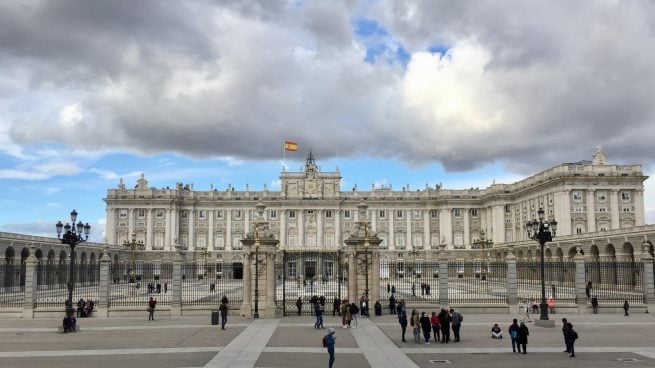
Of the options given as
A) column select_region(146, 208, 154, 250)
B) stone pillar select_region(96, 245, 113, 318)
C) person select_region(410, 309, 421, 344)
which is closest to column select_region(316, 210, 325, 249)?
column select_region(146, 208, 154, 250)

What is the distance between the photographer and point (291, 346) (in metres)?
22.5

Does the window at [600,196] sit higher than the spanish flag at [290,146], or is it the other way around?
the spanish flag at [290,146]

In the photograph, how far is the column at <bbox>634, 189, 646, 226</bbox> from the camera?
271ft

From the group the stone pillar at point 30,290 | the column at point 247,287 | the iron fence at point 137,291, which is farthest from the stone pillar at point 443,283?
the stone pillar at point 30,290

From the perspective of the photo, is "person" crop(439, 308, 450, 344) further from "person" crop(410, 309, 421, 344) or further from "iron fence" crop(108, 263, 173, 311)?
"iron fence" crop(108, 263, 173, 311)

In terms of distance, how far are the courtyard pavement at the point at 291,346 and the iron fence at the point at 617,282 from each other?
6.43m

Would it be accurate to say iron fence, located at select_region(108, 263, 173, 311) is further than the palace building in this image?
No

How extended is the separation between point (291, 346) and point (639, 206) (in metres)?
74.0

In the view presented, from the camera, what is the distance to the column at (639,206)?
82750 mm

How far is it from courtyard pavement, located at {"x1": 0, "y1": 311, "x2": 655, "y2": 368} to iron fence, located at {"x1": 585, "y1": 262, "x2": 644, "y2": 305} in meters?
6.43

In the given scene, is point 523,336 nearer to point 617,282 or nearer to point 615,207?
point 617,282

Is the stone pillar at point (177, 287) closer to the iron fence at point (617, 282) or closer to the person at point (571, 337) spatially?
the person at point (571, 337)

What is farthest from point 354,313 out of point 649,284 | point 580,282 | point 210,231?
point 210,231

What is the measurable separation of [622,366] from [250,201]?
101m
